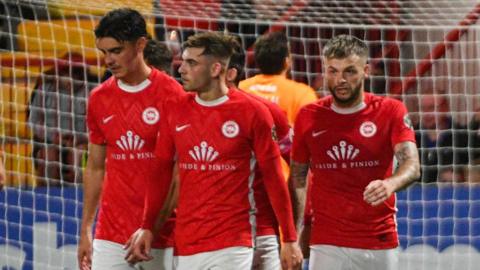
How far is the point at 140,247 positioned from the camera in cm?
575

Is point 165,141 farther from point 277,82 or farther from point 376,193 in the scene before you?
point 277,82

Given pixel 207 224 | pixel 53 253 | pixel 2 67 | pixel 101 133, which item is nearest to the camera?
pixel 207 224

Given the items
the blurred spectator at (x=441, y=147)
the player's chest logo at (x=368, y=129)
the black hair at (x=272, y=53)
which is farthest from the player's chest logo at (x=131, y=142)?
the blurred spectator at (x=441, y=147)

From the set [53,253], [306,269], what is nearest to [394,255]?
[306,269]

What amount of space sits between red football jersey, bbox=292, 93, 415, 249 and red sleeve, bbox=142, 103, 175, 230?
0.83 metres

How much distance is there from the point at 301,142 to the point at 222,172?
79 centimetres

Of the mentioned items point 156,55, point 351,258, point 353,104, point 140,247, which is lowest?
point 351,258

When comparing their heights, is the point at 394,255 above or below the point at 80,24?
below

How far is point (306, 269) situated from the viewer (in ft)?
28.8

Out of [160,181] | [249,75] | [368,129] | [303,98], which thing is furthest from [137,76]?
[249,75]

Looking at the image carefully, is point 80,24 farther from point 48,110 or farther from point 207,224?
point 207,224

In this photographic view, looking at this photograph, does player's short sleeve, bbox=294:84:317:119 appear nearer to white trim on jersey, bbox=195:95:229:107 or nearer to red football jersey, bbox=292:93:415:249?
red football jersey, bbox=292:93:415:249

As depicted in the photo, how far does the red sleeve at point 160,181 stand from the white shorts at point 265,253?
21.1 inches

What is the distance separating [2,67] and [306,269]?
8.84 feet
